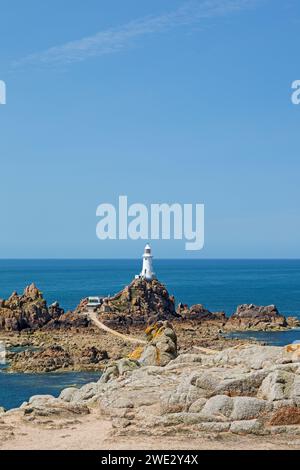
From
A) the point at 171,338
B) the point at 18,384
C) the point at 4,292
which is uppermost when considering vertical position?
the point at 4,292

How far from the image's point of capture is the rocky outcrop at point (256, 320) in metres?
114

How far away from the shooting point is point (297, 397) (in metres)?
27.2

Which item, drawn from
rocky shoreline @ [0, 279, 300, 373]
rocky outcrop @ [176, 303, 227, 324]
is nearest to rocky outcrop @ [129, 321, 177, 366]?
rocky shoreline @ [0, 279, 300, 373]

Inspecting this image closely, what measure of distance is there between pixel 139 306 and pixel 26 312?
2050cm

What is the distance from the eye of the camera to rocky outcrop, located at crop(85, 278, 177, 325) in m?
111

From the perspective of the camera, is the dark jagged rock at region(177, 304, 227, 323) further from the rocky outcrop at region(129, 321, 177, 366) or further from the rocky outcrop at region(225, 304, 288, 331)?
the rocky outcrop at region(129, 321, 177, 366)

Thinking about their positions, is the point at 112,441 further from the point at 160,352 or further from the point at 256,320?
the point at 256,320

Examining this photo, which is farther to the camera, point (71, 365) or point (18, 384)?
point (71, 365)

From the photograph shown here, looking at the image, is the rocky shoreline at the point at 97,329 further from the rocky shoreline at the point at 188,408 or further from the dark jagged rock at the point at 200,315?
the rocky shoreline at the point at 188,408

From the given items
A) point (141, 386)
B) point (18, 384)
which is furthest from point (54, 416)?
point (18, 384)

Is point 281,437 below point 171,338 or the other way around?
below
